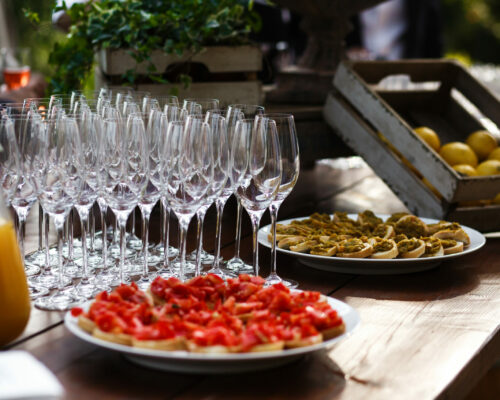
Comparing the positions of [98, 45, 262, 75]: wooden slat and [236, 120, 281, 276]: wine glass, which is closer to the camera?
[236, 120, 281, 276]: wine glass

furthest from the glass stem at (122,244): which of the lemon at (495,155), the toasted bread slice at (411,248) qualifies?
the lemon at (495,155)

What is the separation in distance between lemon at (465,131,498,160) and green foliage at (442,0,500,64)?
47.7 feet

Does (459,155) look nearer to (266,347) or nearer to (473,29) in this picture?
(266,347)

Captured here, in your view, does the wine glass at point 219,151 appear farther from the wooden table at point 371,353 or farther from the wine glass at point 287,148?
the wooden table at point 371,353

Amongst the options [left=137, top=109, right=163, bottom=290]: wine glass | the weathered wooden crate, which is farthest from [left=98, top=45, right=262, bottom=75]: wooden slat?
[left=137, top=109, right=163, bottom=290]: wine glass

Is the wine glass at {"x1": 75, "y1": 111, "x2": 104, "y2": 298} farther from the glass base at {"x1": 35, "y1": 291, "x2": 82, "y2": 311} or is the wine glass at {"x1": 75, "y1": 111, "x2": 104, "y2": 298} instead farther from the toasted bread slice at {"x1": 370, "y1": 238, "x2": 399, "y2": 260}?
the toasted bread slice at {"x1": 370, "y1": 238, "x2": 399, "y2": 260}

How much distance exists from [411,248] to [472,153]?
2.11 ft

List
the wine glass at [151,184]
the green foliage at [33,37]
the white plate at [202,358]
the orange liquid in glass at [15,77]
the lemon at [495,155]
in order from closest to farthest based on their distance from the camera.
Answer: the white plate at [202,358] → the wine glass at [151,184] → the lemon at [495,155] → the orange liquid in glass at [15,77] → the green foliage at [33,37]

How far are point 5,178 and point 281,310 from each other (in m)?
0.51

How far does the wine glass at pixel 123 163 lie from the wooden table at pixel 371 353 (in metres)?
0.22

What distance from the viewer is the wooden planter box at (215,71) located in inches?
82.7

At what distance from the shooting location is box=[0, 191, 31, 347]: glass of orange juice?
1.04 m

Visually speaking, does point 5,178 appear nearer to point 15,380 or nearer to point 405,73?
point 15,380

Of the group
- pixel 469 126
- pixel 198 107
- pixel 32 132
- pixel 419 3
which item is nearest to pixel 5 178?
pixel 32 132
